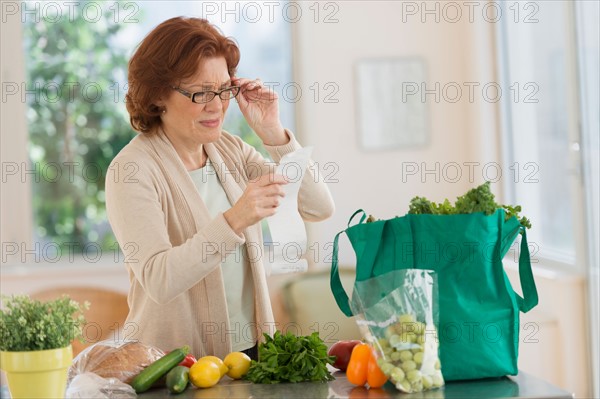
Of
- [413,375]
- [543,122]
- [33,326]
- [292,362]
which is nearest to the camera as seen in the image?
[33,326]

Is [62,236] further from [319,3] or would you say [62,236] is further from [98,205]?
[319,3]

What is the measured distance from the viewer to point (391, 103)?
4.38 meters

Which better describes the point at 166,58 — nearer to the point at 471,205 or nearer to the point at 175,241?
the point at 175,241

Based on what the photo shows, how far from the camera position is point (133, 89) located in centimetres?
215

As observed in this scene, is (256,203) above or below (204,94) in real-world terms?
below

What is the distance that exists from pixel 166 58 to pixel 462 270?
36.6 inches

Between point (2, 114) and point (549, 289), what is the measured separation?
2780 mm

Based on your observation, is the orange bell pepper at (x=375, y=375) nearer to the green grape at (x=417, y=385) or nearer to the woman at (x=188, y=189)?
the green grape at (x=417, y=385)

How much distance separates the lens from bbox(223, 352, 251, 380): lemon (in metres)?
1.77

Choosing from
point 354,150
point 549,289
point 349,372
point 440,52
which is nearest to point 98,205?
point 354,150

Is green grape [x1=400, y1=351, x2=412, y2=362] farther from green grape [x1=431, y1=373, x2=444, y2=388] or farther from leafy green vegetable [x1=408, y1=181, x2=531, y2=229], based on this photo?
leafy green vegetable [x1=408, y1=181, x2=531, y2=229]

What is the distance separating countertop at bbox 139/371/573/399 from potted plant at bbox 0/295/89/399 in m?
0.23

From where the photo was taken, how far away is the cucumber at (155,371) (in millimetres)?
1685

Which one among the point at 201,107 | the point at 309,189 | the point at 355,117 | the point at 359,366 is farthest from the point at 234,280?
the point at 355,117
